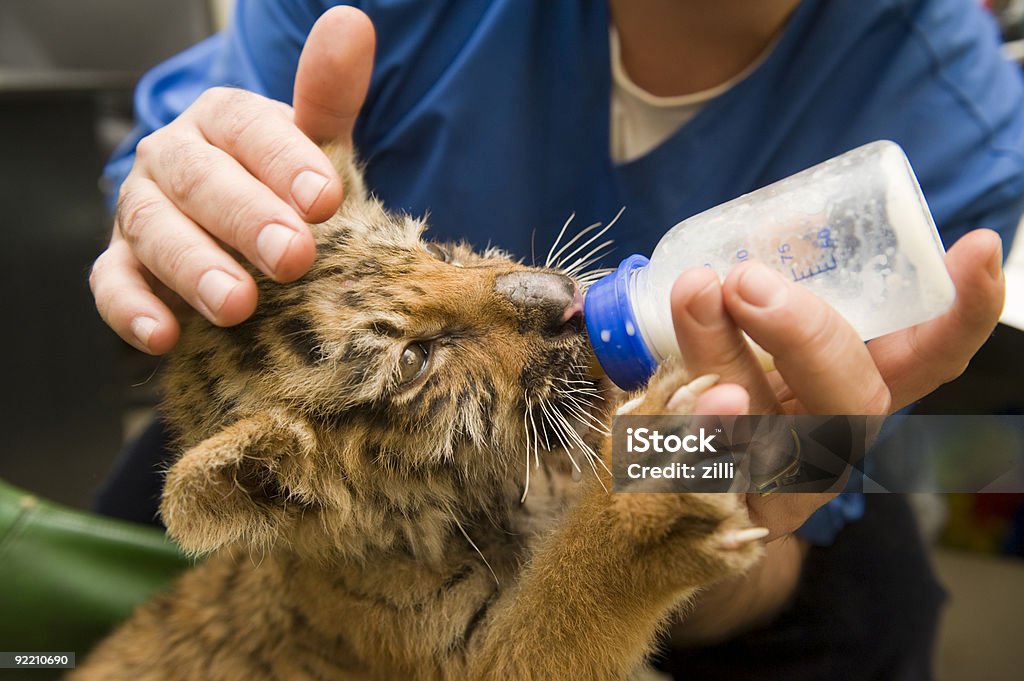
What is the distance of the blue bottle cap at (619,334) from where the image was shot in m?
0.91

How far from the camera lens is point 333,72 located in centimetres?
118

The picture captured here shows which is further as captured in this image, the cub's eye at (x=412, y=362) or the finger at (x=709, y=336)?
the cub's eye at (x=412, y=362)

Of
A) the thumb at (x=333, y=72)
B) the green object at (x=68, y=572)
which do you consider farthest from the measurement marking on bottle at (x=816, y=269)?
the green object at (x=68, y=572)

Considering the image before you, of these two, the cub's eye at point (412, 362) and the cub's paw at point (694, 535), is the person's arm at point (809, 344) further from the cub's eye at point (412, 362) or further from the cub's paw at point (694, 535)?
the cub's eye at point (412, 362)

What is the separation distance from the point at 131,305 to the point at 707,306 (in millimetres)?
772

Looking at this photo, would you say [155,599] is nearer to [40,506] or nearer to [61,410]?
[40,506]

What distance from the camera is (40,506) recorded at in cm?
149

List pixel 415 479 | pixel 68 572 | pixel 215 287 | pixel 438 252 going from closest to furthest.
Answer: pixel 215 287 → pixel 415 479 → pixel 438 252 → pixel 68 572

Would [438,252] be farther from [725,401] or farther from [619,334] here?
[725,401]

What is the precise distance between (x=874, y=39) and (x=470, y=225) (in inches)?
31.7

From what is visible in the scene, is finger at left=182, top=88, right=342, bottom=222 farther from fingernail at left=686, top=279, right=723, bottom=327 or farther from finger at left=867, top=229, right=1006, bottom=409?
finger at left=867, top=229, right=1006, bottom=409

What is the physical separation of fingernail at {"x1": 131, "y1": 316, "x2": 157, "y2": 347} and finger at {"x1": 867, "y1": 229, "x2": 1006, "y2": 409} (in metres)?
0.91

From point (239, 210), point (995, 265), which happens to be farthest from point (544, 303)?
point (995, 265)

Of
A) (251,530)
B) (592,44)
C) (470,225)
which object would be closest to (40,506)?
(251,530)
